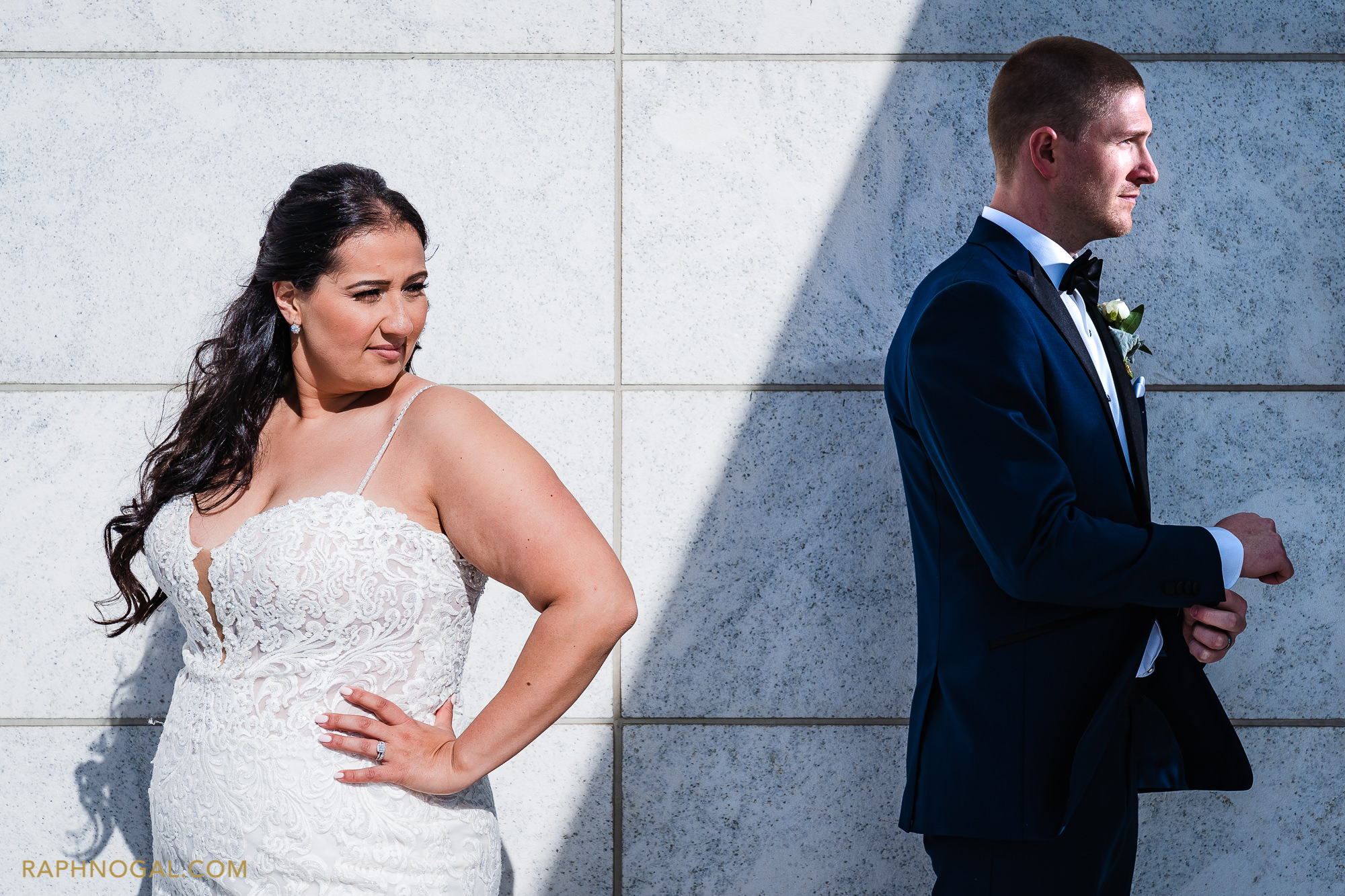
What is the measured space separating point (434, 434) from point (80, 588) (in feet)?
5.87

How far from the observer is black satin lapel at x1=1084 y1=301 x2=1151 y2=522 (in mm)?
1939

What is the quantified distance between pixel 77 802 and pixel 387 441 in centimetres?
196

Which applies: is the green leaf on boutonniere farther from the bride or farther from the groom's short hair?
the bride

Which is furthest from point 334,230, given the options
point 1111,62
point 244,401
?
point 1111,62

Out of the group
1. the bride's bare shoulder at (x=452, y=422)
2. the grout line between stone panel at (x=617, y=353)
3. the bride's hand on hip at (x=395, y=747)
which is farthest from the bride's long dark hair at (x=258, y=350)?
the grout line between stone panel at (x=617, y=353)

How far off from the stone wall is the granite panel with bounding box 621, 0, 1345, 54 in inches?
0.4

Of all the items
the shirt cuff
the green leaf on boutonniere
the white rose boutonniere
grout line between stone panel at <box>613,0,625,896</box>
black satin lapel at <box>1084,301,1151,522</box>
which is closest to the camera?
the shirt cuff

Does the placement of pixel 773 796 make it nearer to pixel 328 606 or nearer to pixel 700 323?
pixel 700 323

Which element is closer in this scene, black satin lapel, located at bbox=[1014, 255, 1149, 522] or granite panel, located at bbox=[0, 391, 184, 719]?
black satin lapel, located at bbox=[1014, 255, 1149, 522]

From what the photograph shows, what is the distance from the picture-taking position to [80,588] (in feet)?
9.41

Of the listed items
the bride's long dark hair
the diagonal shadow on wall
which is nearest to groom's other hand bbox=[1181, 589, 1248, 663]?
the diagonal shadow on wall

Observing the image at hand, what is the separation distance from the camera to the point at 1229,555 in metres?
1.81

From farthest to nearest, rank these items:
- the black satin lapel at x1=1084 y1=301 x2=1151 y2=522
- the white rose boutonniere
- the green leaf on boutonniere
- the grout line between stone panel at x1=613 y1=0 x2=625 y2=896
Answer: the grout line between stone panel at x1=613 y1=0 x2=625 y2=896, the green leaf on boutonniere, the white rose boutonniere, the black satin lapel at x1=1084 y1=301 x2=1151 y2=522

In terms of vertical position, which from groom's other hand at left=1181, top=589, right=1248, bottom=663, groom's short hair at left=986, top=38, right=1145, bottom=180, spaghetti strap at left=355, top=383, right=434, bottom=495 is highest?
groom's short hair at left=986, top=38, right=1145, bottom=180
